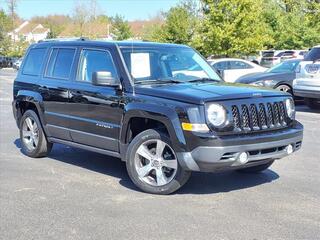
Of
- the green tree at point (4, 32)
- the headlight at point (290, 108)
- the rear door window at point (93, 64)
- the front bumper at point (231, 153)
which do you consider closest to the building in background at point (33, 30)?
the green tree at point (4, 32)

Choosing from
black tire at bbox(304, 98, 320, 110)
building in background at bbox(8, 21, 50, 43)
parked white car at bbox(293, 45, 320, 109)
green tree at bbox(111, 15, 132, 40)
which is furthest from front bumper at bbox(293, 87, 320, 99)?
building in background at bbox(8, 21, 50, 43)

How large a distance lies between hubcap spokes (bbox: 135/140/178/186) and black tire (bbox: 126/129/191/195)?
4 centimetres

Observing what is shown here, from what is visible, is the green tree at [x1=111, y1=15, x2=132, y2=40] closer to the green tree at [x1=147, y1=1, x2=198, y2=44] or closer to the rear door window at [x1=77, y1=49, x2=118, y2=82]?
the green tree at [x1=147, y1=1, x2=198, y2=44]

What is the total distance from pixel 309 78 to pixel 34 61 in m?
7.74

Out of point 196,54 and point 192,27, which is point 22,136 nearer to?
point 196,54

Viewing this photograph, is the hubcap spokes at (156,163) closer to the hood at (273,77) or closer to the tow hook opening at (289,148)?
the tow hook opening at (289,148)

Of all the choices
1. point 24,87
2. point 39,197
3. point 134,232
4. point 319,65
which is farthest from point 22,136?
point 319,65

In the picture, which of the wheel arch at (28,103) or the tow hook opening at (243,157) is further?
the wheel arch at (28,103)

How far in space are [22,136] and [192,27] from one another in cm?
3261

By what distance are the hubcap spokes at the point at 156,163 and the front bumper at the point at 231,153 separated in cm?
30

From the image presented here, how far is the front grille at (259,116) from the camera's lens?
5.62 meters

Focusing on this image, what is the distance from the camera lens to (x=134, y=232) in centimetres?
474

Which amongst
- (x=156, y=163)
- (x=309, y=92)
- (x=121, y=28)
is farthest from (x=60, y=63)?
(x=121, y=28)

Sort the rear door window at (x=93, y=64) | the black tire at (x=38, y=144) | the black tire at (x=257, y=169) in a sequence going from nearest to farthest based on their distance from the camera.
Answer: the rear door window at (x=93, y=64) → the black tire at (x=257, y=169) → the black tire at (x=38, y=144)
